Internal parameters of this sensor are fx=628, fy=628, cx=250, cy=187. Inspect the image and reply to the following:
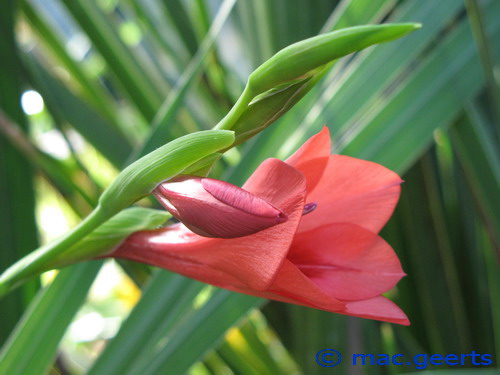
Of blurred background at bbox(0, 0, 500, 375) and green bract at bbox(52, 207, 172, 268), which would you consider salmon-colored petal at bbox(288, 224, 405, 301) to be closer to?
green bract at bbox(52, 207, 172, 268)

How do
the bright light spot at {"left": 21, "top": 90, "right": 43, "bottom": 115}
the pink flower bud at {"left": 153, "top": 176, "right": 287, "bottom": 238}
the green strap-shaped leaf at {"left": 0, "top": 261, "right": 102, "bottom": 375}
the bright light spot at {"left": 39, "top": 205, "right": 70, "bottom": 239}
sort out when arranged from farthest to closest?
the bright light spot at {"left": 39, "top": 205, "right": 70, "bottom": 239}
the bright light spot at {"left": 21, "top": 90, "right": 43, "bottom": 115}
the green strap-shaped leaf at {"left": 0, "top": 261, "right": 102, "bottom": 375}
the pink flower bud at {"left": 153, "top": 176, "right": 287, "bottom": 238}

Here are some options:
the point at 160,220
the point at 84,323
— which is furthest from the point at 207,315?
the point at 84,323

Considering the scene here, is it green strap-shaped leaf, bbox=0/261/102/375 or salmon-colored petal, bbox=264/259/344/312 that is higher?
green strap-shaped leaf, bbox=0/261/102/375

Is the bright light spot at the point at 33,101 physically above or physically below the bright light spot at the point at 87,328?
above

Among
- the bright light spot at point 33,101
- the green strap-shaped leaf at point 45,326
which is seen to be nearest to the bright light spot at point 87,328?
the bright light spot at point 33,101

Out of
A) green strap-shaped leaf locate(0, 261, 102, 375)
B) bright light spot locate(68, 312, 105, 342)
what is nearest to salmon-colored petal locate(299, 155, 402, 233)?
green strap-shaped leaf locate(0, 261, 102, 375)

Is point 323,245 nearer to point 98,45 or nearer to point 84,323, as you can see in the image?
point 98,45

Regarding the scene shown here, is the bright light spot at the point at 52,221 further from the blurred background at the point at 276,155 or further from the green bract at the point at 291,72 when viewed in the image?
the green bract at the point at 291,72
